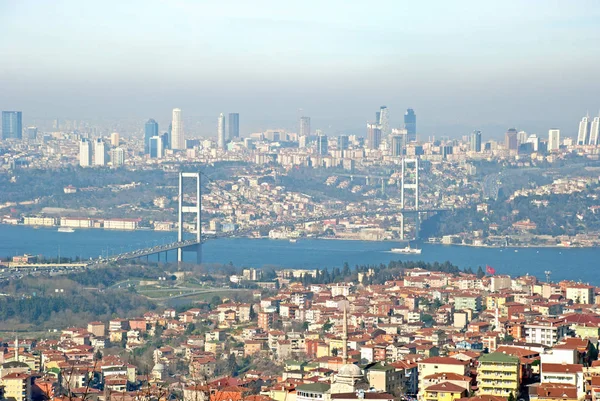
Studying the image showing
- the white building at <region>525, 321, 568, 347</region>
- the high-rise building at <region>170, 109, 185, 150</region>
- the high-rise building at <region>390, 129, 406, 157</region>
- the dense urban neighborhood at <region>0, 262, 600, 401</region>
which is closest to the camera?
the dense urban neighborhood at <region>0, 262, 600, 401</region>

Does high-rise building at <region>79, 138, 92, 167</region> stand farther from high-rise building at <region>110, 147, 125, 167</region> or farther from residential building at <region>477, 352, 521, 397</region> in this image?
residential building at <region>477, 352, 521, 397</region>

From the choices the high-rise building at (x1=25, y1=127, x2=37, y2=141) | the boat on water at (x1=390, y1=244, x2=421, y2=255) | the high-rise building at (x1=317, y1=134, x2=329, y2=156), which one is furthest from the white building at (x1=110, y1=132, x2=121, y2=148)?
the boat on water at (x1=390, y1=244, x2=421, y2=255)

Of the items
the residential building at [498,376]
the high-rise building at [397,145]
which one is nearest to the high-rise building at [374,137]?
the high-rise building at [397,145]

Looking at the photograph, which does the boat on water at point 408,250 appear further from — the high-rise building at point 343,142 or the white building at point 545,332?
the high-rise building at point 343,142

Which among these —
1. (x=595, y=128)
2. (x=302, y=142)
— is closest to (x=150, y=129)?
(x=302, y=142)

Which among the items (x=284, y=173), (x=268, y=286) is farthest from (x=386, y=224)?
(x=268, y=286)

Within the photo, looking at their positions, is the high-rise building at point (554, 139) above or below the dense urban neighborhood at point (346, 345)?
above
